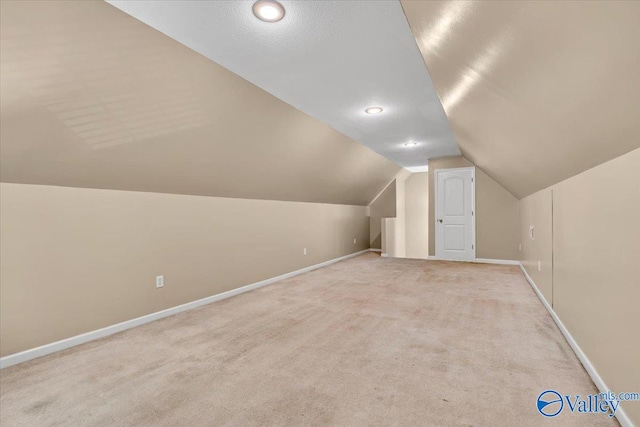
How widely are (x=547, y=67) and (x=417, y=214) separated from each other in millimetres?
8382

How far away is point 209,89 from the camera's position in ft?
8.14

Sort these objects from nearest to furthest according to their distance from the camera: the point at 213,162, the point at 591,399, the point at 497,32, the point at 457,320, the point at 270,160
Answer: the point at 497,32 < the point at 591,399 < the point at 457,320 < the point at 213,162 < the point at 270,160

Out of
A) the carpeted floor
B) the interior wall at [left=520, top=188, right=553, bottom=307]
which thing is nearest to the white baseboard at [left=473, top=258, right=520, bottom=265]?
the interior wall at [left=520, top=188, right=553, bottom=307]

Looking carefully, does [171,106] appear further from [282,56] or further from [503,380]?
[503,380]

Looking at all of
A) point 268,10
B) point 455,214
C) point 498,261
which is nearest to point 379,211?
point 455,214

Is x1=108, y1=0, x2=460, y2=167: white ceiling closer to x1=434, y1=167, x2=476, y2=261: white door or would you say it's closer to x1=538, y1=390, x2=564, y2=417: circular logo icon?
x1=538, y1=390, x2=564, y2=417: circular logo icon

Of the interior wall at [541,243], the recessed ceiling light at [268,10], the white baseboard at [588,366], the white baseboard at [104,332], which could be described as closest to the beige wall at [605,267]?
the white baseboard at [588,366]

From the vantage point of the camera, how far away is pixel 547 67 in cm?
128

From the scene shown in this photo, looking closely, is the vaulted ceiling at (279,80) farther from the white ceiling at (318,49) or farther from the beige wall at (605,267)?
the beige wall at (605,267)

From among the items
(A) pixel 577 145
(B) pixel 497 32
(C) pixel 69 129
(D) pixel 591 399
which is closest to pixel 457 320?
(D) pixel 591 399

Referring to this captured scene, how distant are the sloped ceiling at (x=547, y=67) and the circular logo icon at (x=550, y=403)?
4.46 feet

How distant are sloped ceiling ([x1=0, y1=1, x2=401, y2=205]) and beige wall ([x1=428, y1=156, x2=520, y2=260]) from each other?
4.15 meters

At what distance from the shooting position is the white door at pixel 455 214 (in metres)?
6.43

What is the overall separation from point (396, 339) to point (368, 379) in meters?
0.69
